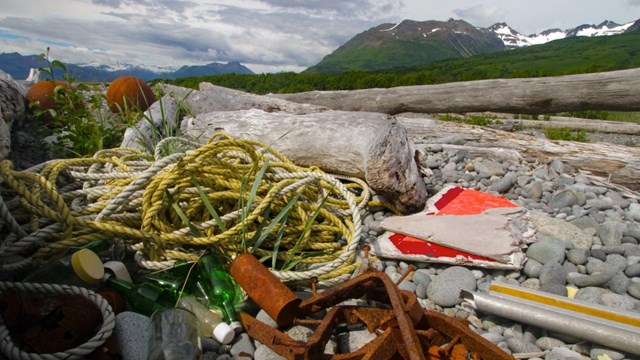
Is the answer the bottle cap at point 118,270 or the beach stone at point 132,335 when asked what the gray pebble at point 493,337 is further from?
the bottle cap at point 118,270

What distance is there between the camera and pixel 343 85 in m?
A: 27.4

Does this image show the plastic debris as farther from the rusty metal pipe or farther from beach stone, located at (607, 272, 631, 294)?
the rusty metal pipe

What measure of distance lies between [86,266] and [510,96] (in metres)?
5.63

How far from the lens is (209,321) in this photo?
171cm

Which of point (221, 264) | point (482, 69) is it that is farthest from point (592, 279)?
point (482, 69)

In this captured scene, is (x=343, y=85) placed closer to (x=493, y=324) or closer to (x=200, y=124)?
(x=200, y=124)

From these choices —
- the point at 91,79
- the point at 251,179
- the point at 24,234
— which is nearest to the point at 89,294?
the point at 24,234

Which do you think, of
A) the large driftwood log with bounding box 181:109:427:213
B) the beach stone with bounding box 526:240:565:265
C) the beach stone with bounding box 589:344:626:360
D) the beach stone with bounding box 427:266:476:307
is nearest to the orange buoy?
the large driftwood log with bounding box 181:109:427:213

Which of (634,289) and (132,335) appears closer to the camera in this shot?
(132,335)

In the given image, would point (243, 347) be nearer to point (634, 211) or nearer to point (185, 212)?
point (185, 212)

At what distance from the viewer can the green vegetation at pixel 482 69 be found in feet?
85.6

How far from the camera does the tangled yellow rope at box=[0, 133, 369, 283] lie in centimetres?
190

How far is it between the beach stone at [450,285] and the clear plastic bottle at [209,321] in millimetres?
1029

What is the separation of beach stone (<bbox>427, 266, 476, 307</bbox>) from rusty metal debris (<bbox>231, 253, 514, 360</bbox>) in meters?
0.47
